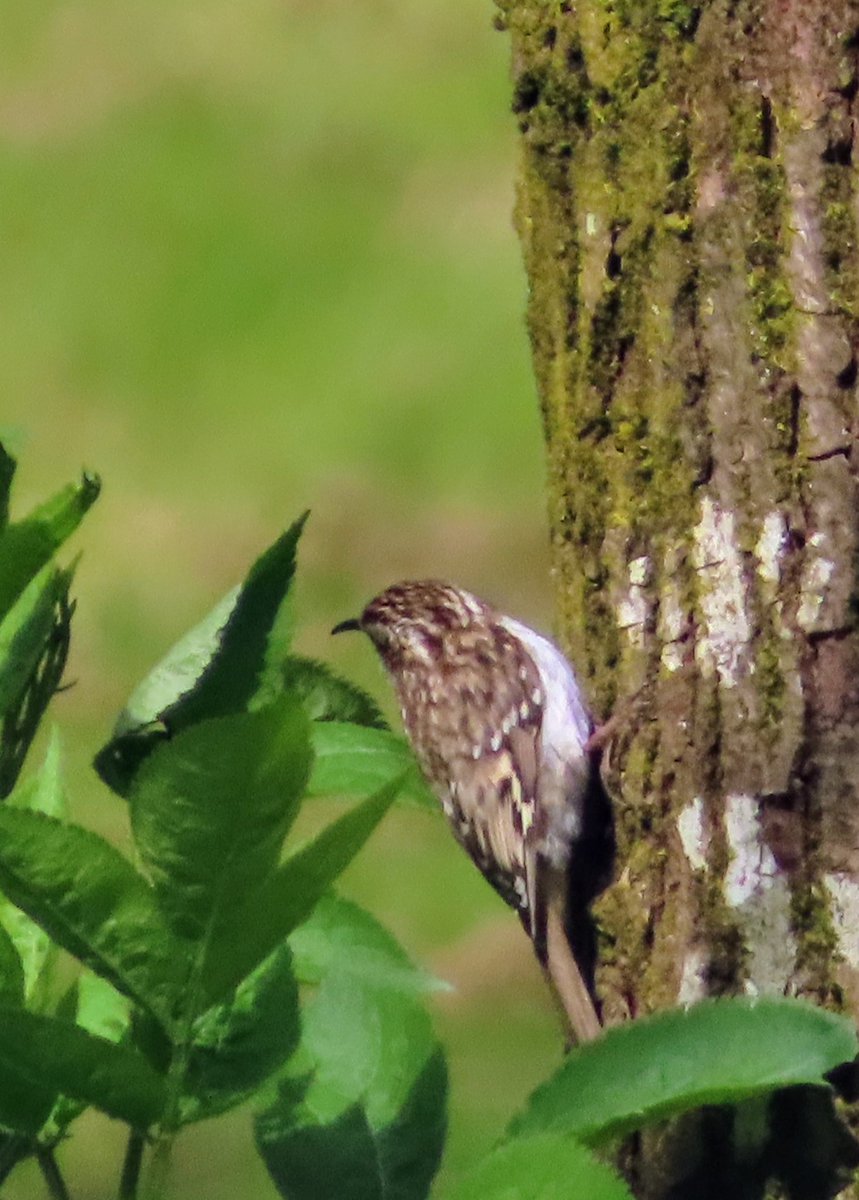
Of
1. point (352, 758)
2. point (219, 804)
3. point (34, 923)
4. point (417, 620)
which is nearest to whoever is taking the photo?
point (219, 804)

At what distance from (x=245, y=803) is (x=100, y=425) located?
8.31 m

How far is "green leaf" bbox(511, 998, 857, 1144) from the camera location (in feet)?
4.69

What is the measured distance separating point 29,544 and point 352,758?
0.42 metres

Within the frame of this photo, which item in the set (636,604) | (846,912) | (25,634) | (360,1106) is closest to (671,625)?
(636,604)

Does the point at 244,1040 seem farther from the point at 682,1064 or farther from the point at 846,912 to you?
the point at 846,912

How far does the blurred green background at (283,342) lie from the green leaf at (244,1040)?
473cm

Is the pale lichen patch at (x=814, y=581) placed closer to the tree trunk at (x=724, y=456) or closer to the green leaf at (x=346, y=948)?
the tree trunk at (x=724, y=456)

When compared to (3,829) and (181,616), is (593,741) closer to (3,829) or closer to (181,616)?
(3,829)

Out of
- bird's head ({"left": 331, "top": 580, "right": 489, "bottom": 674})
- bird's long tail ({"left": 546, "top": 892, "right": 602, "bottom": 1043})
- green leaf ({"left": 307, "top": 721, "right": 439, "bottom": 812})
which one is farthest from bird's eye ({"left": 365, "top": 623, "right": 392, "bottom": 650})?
green leaf ({"left": 307, "top": 721, "right": 439, "bottom": 812})

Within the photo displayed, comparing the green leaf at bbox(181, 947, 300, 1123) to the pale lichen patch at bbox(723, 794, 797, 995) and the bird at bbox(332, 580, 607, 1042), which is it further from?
the bird at bbox(332, 580, 607, 1042)

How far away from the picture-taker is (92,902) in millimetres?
1323

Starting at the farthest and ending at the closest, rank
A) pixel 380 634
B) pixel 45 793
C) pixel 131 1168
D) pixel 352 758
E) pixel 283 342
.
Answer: pixel 283 342 < pixel 380 634 < pixel 352 758 < pixel 45 793 < pixel 131 1168

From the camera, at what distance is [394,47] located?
11.2 metres

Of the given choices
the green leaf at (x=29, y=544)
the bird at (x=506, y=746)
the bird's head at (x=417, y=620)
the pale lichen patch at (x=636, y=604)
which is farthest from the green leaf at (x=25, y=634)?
the bird's head at (x=417, y=620)
